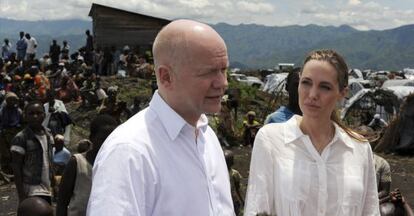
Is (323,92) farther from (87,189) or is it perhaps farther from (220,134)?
(220,134)

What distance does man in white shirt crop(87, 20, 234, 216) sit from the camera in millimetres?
1795

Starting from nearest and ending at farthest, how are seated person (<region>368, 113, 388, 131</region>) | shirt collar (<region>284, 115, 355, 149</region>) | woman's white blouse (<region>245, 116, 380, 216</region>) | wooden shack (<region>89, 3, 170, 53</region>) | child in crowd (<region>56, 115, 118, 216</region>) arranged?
woman's white blouse (<region>245, 116, 380, 216</region>)
shirt collar (<region>284, 115, 355, 149</region>)
child in crowd (<region>56, 115, 118, 216</region>)
seated person (<region>368, 113, 388, 131</region>)
wooden shack (<region>89, 3, 170, 53</region>)

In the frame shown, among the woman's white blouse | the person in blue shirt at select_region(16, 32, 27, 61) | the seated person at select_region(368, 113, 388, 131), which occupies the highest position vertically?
the woman's white blouse

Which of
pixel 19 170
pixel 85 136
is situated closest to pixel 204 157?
pixel 19 170

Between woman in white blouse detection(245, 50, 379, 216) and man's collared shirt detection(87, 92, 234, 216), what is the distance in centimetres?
67

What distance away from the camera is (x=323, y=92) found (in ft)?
9.07

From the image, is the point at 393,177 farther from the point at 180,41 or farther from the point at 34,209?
the point at 180,41

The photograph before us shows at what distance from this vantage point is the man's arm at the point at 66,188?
12.5ft

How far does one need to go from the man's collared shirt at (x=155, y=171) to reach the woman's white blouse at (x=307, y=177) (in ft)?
2.17

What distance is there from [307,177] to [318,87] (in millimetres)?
400

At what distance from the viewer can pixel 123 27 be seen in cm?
2509

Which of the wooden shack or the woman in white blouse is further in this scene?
the wooden shack

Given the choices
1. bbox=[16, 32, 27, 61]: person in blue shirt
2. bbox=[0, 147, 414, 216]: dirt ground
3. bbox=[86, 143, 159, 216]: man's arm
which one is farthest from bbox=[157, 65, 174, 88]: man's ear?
bbox=[16, 32, 27, 61]: person in blue shirt

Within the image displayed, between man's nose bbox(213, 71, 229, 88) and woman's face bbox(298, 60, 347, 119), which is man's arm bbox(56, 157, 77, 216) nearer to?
woman's face bbox(298, 60, 347, 119)
